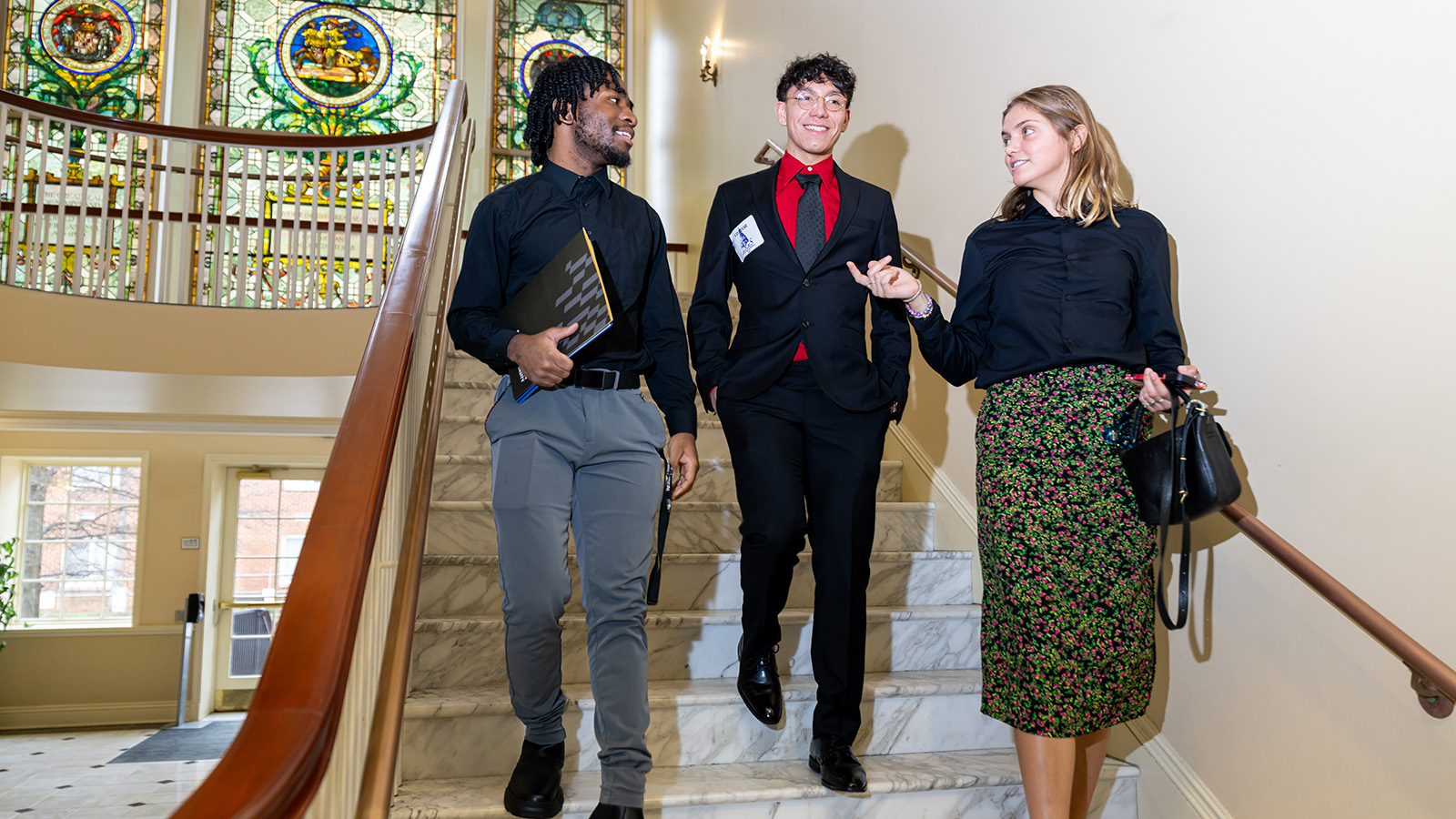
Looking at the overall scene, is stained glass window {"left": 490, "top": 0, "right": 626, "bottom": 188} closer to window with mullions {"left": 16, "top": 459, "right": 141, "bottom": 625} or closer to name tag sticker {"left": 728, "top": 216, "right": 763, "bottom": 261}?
window with mullions {"left": 16, "top": 459, "right": 141, "bottom": 625}

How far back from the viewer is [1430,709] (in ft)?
4.76

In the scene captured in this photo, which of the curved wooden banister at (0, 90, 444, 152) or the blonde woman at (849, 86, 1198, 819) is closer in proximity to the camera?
the blonde woman at (849, 86, 1198, 819)

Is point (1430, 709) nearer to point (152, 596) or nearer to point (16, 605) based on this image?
point (152, 596)

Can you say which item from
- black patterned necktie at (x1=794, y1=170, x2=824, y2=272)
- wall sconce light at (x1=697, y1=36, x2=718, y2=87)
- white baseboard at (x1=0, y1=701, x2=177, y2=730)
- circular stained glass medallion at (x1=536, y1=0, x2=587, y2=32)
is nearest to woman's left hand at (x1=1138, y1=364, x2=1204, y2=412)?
black patterned necktie at (x1=794, y1=170, x2=824, y2=272)

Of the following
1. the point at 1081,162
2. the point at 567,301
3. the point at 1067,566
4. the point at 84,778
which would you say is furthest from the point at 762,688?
the point at 84,778

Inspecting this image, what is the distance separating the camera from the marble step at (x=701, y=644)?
214 centimetres

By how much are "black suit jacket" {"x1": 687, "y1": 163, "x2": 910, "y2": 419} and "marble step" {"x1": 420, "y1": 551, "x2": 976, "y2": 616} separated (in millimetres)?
658

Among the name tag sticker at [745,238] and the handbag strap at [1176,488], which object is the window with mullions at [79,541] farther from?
the handbag strap at [1176,488]

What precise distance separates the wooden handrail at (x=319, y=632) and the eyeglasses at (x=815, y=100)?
38.7 inches

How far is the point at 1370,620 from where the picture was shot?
151 centimetres

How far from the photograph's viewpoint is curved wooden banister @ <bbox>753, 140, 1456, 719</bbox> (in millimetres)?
1414

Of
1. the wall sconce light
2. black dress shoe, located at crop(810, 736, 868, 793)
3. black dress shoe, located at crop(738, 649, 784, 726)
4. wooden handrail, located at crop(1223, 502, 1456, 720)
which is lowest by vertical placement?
black dress shoe, located at crop(810, 736, 868, 793)

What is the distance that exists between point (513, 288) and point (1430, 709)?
1.59 meters

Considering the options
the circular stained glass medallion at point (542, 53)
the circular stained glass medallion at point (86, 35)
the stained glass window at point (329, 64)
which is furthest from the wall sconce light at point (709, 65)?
the circular stained glass medallion at point (86, 35)
